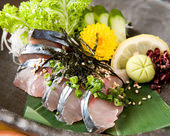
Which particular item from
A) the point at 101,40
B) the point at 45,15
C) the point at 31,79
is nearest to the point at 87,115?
the point at 31,79

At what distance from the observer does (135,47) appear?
3346mm

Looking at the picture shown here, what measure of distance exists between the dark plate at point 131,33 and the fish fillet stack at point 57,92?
0.74 ft

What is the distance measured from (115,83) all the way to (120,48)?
0.71 m

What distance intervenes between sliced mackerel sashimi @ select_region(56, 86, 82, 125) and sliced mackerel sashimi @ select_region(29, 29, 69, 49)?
81cm

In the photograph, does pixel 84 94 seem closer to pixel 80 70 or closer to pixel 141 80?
pixel 80 70

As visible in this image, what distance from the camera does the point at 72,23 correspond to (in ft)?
12.0

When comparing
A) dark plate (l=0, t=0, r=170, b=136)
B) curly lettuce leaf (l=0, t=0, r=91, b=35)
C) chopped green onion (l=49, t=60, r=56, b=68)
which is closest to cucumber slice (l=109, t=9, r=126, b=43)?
dark plate (l=0, t=0, r=170, b=136)

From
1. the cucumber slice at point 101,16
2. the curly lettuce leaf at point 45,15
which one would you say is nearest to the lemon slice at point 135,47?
the cucumber slice at point 101,16

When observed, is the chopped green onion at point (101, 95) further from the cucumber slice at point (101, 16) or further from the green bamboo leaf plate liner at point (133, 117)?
the cucumber slice at point (101, 16)

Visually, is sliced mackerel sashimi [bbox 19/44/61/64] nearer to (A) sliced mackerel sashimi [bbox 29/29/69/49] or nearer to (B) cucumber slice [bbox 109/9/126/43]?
(A) sliced mackerel sashimi [bbox 29/29/69/49]

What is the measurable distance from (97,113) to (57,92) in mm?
571

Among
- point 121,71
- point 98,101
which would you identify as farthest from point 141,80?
point 98,101

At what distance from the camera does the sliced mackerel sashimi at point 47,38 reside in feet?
10.1

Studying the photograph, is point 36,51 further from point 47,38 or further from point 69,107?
point 69,107
